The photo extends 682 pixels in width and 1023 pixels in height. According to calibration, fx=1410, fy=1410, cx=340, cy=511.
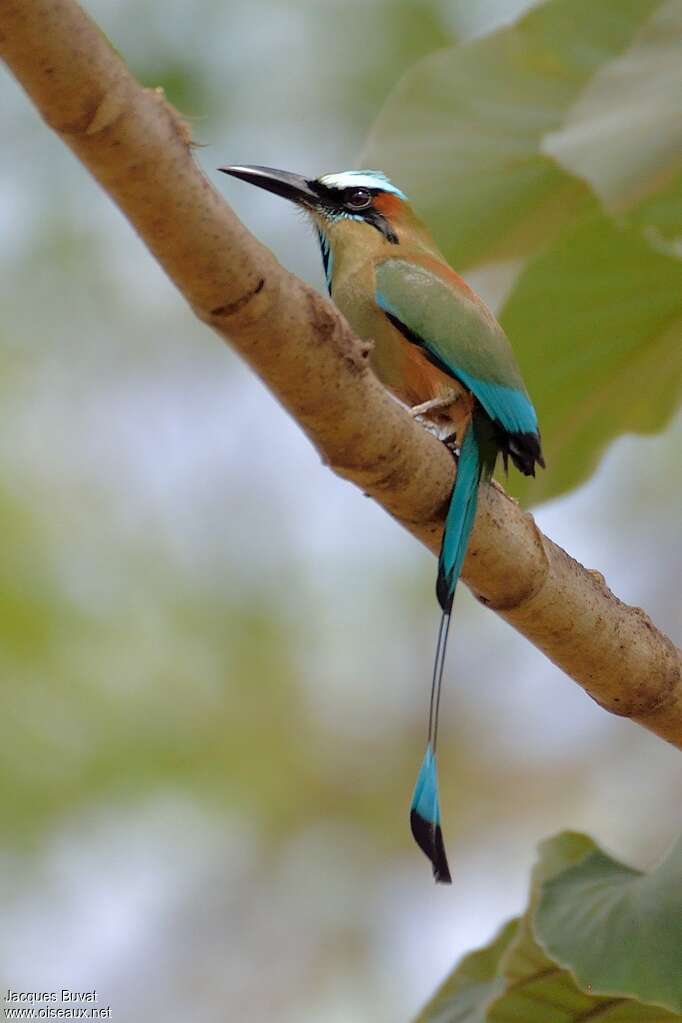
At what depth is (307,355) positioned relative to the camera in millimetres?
1490

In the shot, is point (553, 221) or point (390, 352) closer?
point (390, 352)

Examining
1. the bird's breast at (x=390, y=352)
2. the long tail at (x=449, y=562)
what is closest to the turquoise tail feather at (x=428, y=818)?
the long tail at (x=449, y=562)

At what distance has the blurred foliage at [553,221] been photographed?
2.58m

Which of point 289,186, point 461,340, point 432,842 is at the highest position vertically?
point 289,186

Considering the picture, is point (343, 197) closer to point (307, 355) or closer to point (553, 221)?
point (553, 221)

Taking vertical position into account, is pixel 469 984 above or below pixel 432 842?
below

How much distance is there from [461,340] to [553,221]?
70 centimetres

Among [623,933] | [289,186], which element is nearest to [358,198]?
[289,186]

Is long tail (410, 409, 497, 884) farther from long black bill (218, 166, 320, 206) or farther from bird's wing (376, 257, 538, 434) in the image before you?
long black bill (218, 166, 320, 206)

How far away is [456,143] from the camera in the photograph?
8.41ft

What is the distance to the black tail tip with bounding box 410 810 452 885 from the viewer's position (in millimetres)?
1879

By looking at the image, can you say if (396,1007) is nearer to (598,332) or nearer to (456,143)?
(598,332)

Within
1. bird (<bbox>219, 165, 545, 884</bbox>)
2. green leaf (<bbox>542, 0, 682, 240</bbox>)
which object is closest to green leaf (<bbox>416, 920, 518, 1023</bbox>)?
bird (<bbox>219, 165, 545, 884</bbox>)

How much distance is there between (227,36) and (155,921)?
279 cm
